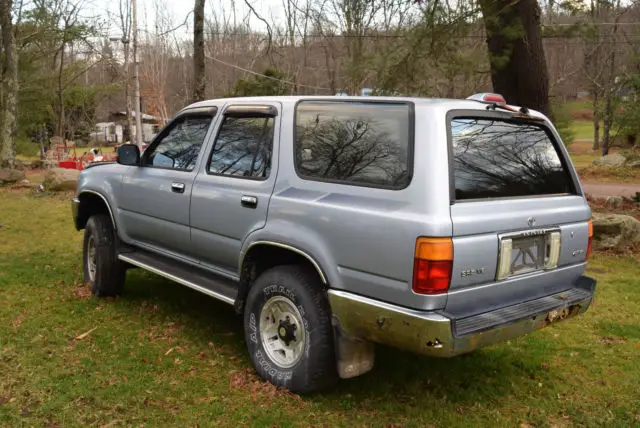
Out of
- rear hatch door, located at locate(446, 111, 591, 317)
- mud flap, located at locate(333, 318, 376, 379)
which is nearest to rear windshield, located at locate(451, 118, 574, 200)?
rear hatch door, located at locate(446, 111, 591, 317)

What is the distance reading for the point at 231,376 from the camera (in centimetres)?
399

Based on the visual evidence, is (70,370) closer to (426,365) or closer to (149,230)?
(149,230)

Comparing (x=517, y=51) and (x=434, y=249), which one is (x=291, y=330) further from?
(x=517, y=51)

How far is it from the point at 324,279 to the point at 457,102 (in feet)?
4.18

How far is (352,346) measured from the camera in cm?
337

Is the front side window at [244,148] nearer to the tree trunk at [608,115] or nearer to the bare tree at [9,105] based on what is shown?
the bare tree at [9,105]

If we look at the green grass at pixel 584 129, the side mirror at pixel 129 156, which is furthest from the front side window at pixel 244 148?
the green grass at pixel 584 129

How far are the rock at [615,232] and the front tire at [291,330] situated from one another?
19.3 feet

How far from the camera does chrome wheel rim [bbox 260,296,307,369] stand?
3611 millimetres

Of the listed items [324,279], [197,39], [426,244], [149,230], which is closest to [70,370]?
[149,230]

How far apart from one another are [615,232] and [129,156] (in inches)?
256

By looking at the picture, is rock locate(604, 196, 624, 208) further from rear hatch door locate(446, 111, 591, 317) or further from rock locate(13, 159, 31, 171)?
rock locate(13, 159, 31, 171)

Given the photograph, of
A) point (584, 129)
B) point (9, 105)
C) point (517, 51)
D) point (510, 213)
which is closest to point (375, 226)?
point (510, 213)

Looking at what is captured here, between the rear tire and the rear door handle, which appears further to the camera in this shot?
the rear tire
